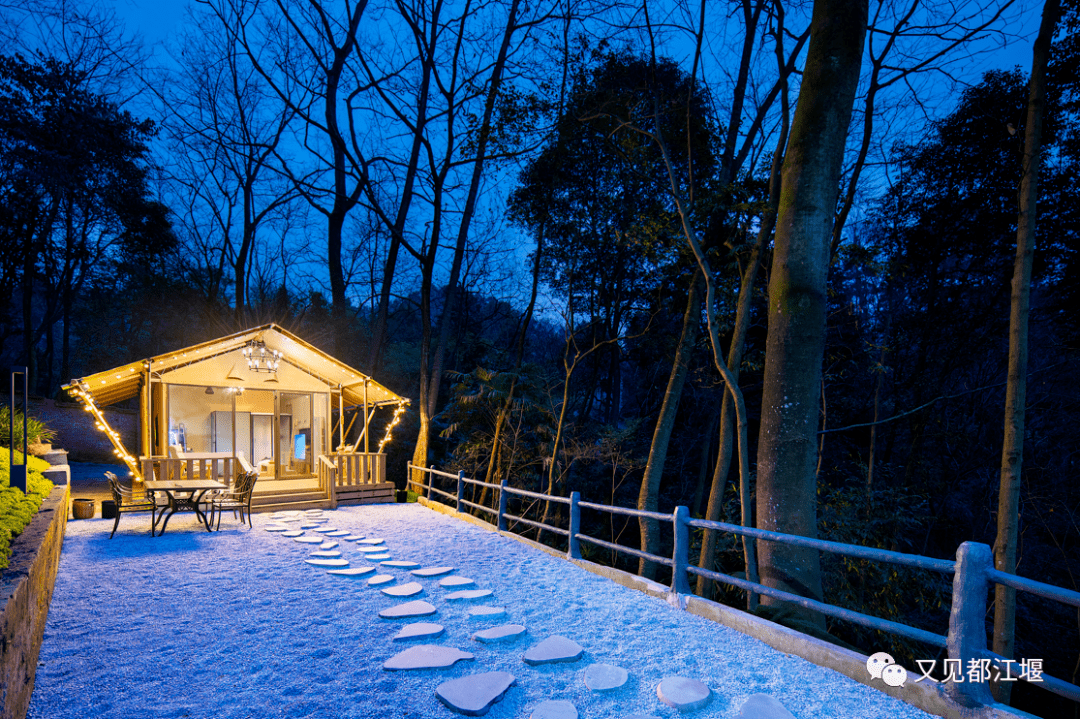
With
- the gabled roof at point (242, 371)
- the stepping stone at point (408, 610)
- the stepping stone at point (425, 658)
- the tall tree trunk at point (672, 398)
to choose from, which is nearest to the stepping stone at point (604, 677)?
the stepping stone at point (425, 658)

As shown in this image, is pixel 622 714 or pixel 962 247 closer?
pixel 622 714

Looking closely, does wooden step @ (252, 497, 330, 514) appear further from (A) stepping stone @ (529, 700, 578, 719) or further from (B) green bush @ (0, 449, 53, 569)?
(A) stepping stone @ (529, 700, 578, 719)

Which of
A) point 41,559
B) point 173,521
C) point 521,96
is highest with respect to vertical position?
point 521,96

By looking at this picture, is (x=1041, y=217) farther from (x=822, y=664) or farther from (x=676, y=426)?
(x=822, y=664)

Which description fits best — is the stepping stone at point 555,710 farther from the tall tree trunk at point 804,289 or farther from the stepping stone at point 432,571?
the stepping stone at point 432,571

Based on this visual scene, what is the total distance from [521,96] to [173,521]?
10579 millimetres

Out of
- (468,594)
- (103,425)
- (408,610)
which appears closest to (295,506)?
(103,425)

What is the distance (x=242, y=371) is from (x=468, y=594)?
9.00 metres

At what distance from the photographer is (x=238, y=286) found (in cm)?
1834

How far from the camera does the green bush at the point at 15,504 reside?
11.7 ft

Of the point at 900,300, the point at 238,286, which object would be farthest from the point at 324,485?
the point at 900,300

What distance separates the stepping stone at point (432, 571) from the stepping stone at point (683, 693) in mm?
3066

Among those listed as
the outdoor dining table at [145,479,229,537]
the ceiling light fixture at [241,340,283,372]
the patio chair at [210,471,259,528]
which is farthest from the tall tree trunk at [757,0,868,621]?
the ceiling light fixture at [241,340,283,372]

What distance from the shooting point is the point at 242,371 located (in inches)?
449
